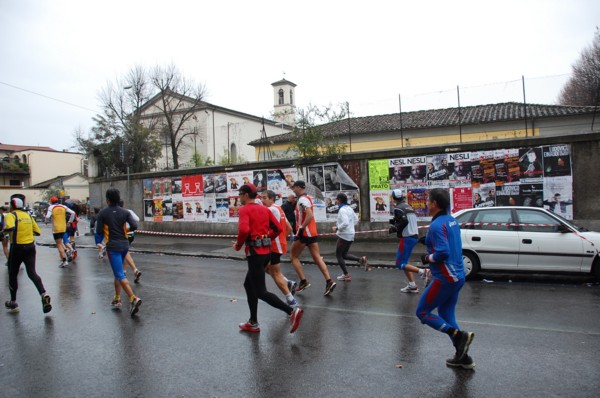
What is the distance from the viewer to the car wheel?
29.7 ft

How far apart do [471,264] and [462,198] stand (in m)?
5.08

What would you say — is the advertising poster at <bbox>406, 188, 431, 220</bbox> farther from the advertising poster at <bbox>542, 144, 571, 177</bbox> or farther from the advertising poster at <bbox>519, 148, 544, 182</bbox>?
the advertising poster at <bbox>542, 144, 571, 177</bbox>

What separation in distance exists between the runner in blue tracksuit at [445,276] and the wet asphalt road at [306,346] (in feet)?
1.06

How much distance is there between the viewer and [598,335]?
5438mm

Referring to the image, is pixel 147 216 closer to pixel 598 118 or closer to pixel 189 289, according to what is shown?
pixel 189 289

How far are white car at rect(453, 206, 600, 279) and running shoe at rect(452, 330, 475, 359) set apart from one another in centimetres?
485

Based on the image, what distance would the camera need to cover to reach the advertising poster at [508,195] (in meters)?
13.1

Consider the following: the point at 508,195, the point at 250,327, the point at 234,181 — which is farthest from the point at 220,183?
the point at 250,327

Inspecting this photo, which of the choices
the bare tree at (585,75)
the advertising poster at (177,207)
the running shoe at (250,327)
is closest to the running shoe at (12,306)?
the running shoe at (250,327)

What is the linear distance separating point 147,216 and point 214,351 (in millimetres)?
17113

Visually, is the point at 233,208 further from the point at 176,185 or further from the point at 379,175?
the point at 379,175

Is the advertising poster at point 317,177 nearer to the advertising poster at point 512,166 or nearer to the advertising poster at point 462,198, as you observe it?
the advertising poster at point 462,198

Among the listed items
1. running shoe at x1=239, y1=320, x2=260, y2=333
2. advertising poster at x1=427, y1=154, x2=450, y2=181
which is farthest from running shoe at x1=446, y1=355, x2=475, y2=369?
advertising poster at x1=427, y1=154, x2=450, y2=181

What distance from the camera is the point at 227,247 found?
15578 millimetres
